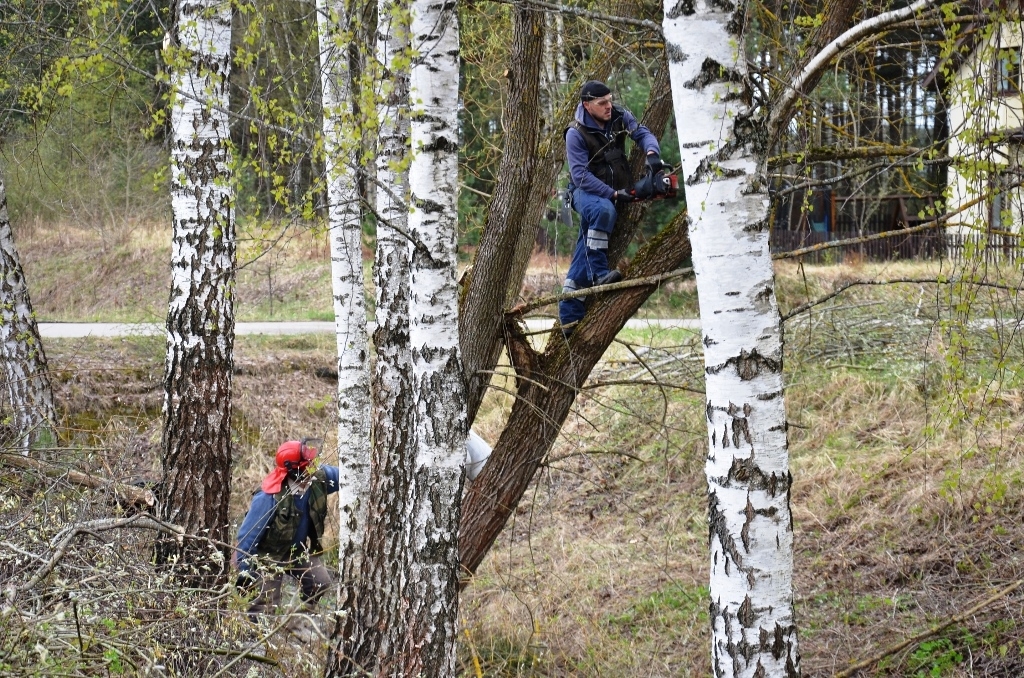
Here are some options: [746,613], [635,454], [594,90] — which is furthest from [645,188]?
[635,454]

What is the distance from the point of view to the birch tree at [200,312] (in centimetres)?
523

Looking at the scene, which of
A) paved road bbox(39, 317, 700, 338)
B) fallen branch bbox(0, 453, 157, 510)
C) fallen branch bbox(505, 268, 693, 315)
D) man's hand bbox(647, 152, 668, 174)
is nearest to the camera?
fallen branch bbox(505, 268, 693, 315)

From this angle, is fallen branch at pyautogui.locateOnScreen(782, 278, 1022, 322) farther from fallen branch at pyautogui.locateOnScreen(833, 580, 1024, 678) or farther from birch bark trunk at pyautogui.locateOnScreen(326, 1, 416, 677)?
fallen branch at pyautogui.locateOnScreen(833, 580, 1024, 678)

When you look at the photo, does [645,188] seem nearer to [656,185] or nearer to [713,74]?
[656,185]

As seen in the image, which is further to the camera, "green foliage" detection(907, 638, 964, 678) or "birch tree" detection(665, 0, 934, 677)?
"green foliage" detection(907, 638, 964, 678)

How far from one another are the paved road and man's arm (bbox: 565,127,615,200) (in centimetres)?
642

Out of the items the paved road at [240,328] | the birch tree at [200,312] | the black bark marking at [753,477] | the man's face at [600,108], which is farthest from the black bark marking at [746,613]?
the paved road at [240,328]

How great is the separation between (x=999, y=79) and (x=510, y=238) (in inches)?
97.6

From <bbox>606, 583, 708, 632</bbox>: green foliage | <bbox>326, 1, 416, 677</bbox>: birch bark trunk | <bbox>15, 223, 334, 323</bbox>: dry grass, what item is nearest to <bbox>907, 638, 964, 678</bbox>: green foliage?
<bbox>606, 583, 708, 632</bbox>: green foliage

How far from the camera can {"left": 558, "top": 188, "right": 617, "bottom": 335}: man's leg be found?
196 inches

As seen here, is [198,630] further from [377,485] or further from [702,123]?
[702,123]

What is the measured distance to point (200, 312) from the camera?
5.37 metres

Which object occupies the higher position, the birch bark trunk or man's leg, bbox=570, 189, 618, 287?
man's leg, bbox=570, 189, 618, 287

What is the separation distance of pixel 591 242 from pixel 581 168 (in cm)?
46
